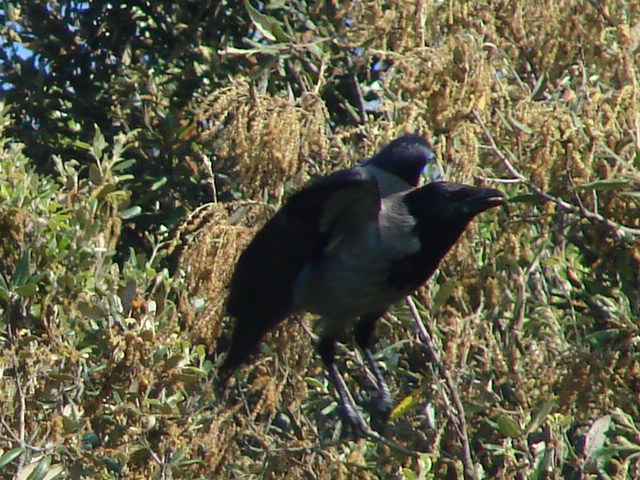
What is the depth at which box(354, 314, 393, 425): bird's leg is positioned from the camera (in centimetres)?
529

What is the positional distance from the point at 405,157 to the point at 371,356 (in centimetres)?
81

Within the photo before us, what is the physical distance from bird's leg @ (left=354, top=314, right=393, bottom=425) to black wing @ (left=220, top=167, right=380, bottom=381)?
1.13 ft

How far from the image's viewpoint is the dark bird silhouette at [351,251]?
4.88 metres

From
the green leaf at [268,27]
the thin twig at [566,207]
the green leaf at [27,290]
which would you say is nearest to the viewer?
the thin twig at [566,207]

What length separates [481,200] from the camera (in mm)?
4785

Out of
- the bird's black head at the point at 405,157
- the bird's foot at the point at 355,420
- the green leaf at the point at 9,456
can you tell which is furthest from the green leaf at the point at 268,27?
the green leaf at the point at 9,456

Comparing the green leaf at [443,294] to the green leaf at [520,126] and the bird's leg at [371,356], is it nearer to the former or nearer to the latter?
the bird's leg at [371,356]

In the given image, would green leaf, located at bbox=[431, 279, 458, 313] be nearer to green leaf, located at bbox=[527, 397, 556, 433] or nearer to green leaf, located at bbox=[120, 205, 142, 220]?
green leaf, located at bbox=[527, 397, 556, 433]

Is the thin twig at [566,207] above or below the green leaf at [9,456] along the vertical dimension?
above

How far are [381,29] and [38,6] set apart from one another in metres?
2.31

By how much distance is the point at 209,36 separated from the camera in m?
6.98

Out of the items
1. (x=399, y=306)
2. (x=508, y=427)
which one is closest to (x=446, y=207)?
(x=399, y=306)

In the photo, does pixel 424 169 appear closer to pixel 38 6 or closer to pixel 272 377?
pixel 272 377

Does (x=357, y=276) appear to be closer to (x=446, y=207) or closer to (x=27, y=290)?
(x=446, y=207)
